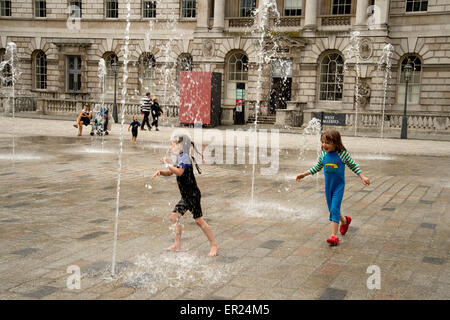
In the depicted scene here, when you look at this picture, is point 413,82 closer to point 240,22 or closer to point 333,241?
point 240,22

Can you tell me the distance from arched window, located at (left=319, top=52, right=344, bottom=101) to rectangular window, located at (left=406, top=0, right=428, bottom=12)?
484 centimetres

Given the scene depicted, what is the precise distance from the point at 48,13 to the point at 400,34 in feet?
83.6

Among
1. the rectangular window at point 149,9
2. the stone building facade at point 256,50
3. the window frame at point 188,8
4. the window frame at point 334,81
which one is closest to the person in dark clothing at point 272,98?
the stone building facade at point 256,50

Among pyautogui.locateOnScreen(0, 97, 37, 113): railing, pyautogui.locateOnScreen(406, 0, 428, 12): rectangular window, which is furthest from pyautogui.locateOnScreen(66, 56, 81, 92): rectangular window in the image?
pyautogui.locateOnScreen(406, 0, 428, 12): rectangular window

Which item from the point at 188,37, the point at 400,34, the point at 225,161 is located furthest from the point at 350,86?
the point at 225,161

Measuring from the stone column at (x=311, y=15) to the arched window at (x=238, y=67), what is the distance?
4798 mm

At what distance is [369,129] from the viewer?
2691cm

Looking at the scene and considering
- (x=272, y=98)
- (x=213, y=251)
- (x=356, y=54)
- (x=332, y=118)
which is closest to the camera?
(x=213, y=251)

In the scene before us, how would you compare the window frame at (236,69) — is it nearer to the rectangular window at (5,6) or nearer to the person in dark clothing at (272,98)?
the person in dark clothing at (272,98)

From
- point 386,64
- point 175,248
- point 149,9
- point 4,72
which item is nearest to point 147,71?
point 149,9

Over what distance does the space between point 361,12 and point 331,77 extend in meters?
4.23

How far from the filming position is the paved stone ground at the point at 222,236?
465 centimetres

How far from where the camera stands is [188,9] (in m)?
34.9
